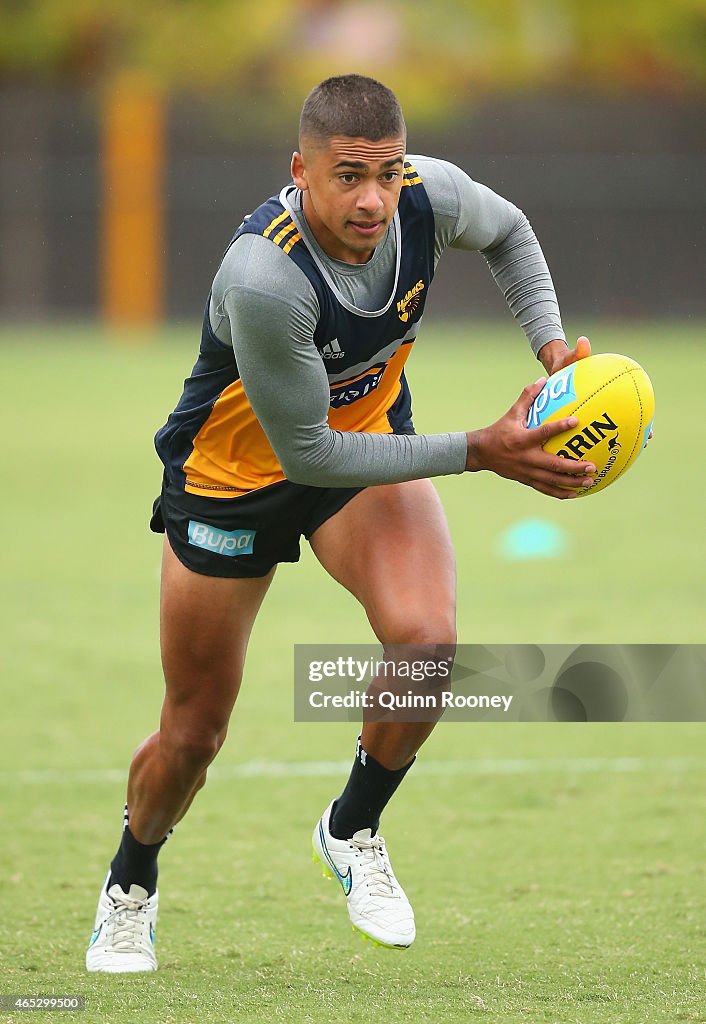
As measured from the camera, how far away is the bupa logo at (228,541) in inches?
170

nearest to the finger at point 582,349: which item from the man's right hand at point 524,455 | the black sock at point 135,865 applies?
the man's right hand at point 524,455

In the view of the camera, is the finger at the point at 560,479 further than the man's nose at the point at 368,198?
Yes

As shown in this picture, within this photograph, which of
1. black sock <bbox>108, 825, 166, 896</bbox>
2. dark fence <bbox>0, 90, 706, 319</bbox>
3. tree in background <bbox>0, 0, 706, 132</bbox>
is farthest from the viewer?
tree in background <bbox>0, 0, 706, 132</bbox>

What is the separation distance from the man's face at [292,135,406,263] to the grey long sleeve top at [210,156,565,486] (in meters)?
0.12

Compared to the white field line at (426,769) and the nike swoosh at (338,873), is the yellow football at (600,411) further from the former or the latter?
the white field line at (426,769)

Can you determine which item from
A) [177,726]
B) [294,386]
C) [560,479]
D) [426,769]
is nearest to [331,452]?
[294,386]

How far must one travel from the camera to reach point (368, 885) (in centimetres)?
429

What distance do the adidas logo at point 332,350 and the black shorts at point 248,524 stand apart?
1.48 feet

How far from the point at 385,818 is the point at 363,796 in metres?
1.48

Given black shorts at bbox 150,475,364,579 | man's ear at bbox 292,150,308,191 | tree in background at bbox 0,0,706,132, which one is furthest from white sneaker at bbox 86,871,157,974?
tree in background at bbox 0,0,706,132

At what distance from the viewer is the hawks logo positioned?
13.5 ft

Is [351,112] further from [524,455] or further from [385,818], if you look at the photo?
[385,818]

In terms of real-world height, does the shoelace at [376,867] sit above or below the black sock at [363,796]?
below

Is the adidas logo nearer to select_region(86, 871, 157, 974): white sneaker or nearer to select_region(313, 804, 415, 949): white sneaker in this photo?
select_region(313, 804, 415, 949): white sneaker
